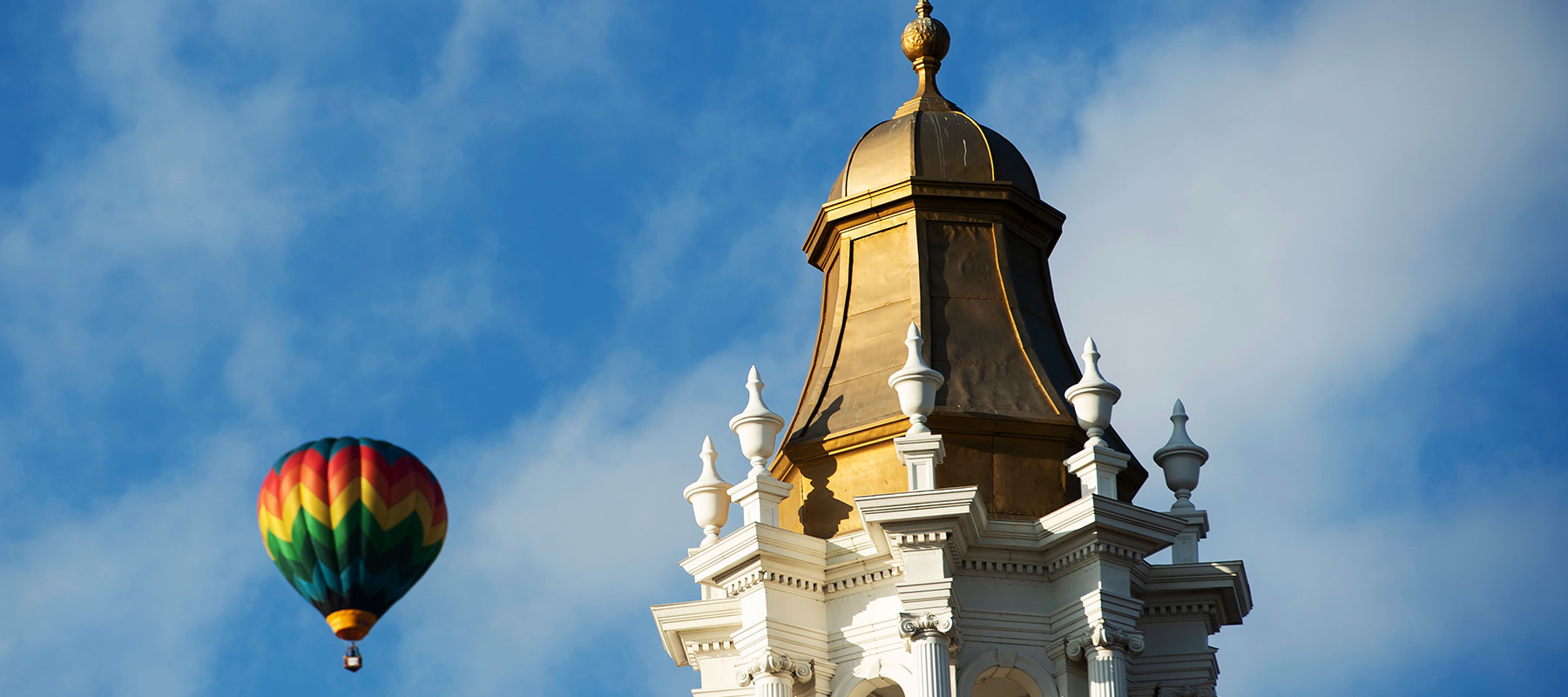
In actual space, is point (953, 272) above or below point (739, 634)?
above

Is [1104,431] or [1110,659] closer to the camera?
[1110,659]

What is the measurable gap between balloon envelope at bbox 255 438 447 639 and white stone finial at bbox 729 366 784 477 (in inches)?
207

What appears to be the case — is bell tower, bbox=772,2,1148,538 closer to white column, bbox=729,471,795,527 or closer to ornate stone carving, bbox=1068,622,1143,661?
white column, bbox=729,471,795,527

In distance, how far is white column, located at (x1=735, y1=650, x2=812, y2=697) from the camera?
1838 inches

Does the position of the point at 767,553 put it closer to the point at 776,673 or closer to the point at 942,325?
the point at 776,673

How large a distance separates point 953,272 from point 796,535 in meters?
6.36

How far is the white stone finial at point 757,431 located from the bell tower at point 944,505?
41 mm

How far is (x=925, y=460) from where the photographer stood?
46.9 meters

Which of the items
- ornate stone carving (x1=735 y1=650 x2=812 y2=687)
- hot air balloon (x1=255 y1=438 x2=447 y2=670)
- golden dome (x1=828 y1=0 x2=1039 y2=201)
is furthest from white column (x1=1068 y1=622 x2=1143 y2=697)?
hot air balloon (x1=255 y1=438 x2=447 y2=670)

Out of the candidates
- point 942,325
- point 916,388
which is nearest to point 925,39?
point 942,325

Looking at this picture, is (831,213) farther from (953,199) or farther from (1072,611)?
(1072,611)

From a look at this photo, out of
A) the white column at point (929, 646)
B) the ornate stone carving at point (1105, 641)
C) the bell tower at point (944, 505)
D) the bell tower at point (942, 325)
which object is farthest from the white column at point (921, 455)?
the ornate stone carving at point (1105, 641)

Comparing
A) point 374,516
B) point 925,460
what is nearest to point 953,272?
point 925,460

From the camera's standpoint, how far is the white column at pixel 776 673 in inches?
1838
